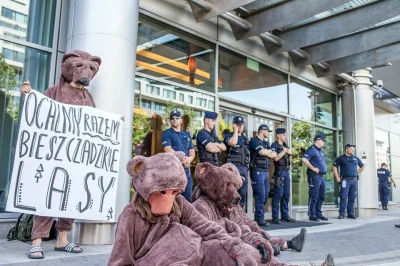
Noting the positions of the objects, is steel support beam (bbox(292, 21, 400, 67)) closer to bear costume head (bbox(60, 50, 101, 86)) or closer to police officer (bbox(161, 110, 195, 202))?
police officer (bbox(161, 110, 195, 202))

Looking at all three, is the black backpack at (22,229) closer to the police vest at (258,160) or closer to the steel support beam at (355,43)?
the police vest at (258,160)

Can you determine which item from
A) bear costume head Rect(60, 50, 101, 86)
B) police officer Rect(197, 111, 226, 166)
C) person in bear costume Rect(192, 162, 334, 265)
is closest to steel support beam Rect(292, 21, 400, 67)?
police officer Rect(197, 111, 226, 166)

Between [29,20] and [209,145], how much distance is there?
326 centimetres

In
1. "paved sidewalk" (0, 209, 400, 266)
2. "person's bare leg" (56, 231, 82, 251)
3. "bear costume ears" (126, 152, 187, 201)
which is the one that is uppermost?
"bear costume ears" (126, 152, 187, 201)

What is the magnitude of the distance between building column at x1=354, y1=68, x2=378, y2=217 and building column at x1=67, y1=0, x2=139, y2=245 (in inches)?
318

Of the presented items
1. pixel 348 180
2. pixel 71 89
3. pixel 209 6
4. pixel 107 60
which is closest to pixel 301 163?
pixel 348 180

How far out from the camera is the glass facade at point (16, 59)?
5152 mm

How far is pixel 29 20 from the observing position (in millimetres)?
5516

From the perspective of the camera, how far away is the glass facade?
515 cm

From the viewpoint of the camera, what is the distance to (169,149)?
5.78 meters

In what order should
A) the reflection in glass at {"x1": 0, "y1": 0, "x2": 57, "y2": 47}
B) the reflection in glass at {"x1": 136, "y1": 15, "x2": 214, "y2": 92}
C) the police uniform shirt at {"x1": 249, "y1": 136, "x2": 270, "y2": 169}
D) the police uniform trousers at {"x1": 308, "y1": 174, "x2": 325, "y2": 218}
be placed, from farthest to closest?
the police uniform trousers at {"x1": 308, "y1": 174, "x2": 325, "y2": 218}
the police uniform shirt at {"x1": 249, "y1": 136, "x2": 270, "y2": 169}
the reflection in glass at {"x1": 136, "y1": 15, "x2": 214, "y2": 92}
the reflection in glass at {"x1": 0, "y1": 0, "x2": 57, "y2": 47}

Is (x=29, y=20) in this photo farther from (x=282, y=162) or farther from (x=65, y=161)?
(x=282, y=162)

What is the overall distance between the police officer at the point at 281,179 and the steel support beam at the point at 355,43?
2286 millimetres

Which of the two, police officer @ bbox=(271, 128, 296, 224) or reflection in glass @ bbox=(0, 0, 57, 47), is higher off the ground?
reflection in glass @ bbox=(0, 0, 57, 47)
